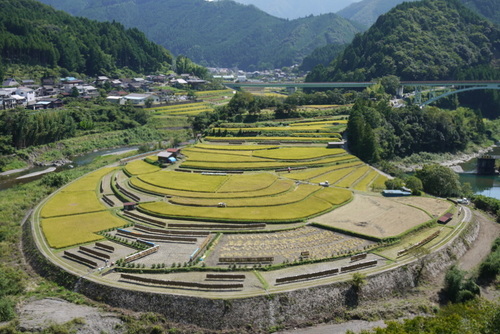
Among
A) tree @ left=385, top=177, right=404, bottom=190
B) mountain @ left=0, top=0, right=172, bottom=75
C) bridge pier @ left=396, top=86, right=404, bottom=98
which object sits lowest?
tree @ left=385, top=177, right=404, bottom=190

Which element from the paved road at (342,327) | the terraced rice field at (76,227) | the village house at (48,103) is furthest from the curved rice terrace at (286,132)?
the paved road at (342,327)

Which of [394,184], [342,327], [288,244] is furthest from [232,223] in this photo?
[394,184]

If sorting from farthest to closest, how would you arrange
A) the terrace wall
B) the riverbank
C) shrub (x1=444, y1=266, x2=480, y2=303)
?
the riverbank → shrub (x1=444, y1=266, x2=480, y2=303) → the terrace wall

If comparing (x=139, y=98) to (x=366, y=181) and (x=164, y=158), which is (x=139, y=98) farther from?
(x=366, y=181)

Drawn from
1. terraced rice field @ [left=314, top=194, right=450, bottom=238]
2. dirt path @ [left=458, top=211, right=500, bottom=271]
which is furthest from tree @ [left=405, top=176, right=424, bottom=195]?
dirt path @ [left=458, top=211, right=500, bottom=271]

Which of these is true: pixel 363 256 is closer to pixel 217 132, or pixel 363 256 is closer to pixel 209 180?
pixel 209 180

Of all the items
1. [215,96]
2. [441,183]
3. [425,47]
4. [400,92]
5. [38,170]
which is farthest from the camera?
[215,96]

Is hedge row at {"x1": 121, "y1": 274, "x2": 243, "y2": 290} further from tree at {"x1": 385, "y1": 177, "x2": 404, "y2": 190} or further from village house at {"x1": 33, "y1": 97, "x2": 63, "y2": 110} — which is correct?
village house at {"x1": 33, "y1": 97, "x2": 63, "y2": 110}

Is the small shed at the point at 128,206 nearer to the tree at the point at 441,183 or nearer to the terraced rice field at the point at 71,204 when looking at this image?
the terraced rice field at the point at 71,204
